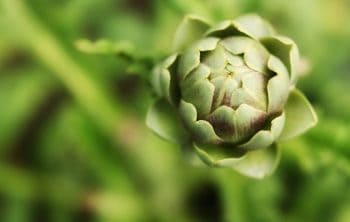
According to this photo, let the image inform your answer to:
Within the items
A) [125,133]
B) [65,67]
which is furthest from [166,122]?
[125,133]

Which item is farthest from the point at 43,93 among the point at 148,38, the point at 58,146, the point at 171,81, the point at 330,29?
the point at 171,81

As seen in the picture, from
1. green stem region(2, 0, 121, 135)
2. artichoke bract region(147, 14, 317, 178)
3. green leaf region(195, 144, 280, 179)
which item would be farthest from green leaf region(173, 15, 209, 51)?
green stem region(2, 0, 121, 135)

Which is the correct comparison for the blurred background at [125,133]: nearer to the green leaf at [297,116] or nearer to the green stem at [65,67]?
the green stem at [65,67]

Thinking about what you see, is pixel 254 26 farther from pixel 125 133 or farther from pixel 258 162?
pixel 125 133

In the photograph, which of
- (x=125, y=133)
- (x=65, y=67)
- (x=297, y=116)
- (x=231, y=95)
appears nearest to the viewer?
(x=231, y=95)

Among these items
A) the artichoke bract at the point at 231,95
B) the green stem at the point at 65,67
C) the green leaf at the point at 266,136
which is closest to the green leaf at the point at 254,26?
the artichoke bract at the point at 231,95

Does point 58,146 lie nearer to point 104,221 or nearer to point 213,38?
point 104,221
